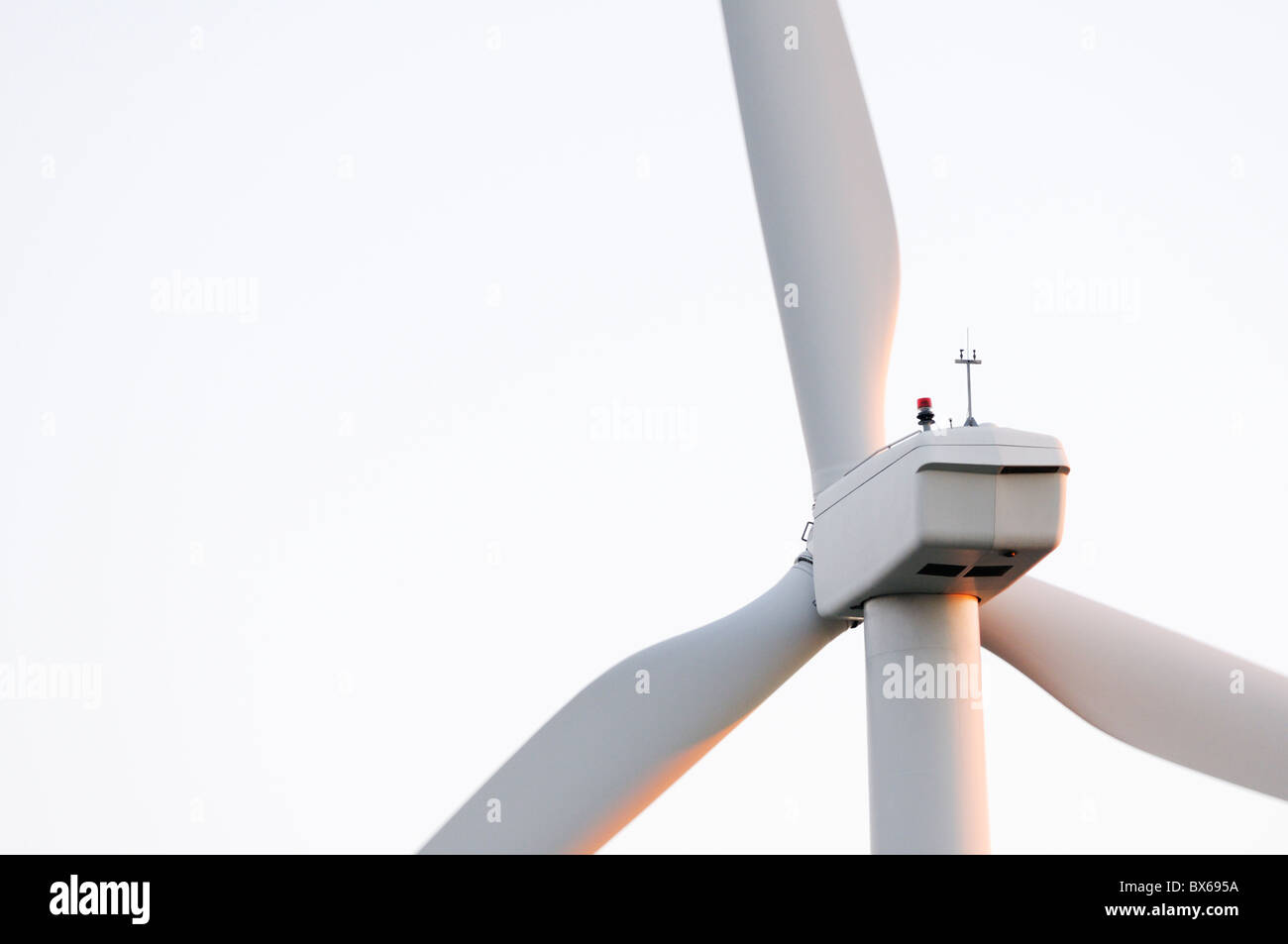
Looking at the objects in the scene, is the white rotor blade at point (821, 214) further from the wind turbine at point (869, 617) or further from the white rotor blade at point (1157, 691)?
the white rotor blade at point (1157, 691)

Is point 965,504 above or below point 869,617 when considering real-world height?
above

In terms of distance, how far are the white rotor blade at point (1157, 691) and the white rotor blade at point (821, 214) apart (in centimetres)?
217

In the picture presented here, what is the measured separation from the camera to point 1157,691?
16641 mm

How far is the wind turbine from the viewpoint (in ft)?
45.7

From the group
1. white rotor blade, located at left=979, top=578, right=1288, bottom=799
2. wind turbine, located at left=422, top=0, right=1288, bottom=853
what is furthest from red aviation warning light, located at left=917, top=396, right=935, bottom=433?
white rotor blade, located at left=979, top=578, right=1288, bottom=799

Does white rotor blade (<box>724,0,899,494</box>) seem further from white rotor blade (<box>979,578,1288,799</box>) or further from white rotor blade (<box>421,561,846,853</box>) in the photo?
white rotor blade (<box>979,578,1288,799</box>)

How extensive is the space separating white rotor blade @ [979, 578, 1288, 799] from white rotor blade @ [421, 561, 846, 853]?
1882mm

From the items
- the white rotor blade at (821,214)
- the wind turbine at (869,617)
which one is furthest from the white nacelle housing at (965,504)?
the white rotor blade at (821,214)

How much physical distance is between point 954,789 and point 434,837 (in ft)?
12.9

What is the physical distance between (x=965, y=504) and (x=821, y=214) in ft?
12.1

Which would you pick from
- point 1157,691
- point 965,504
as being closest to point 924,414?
→ point 965,504

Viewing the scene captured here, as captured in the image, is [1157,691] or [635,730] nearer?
[635,730]

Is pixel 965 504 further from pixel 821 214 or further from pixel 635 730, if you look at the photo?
pixel 821 214

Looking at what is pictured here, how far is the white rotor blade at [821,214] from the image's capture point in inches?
639
